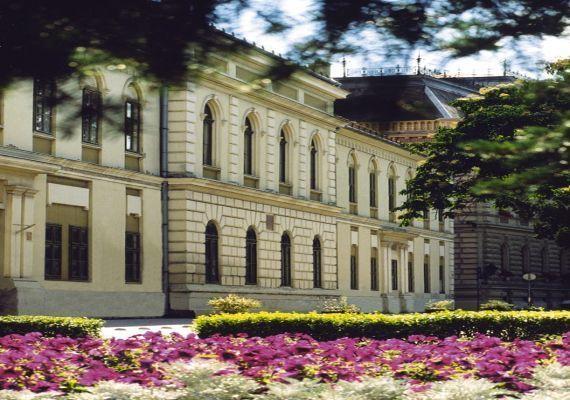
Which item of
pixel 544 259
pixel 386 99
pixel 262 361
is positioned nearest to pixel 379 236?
pixel 544 259

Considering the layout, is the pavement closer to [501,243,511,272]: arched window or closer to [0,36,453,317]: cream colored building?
[0,36,453,317]: cream colored building

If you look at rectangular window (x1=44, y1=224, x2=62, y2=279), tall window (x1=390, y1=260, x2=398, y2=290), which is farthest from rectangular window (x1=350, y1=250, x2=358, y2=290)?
rectangular window (x1=44, y1=224, x2=62, y2=279)

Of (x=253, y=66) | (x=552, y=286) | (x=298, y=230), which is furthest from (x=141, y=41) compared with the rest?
(x=552, y=286)

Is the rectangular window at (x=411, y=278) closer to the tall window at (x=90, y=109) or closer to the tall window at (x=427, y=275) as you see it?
the tall window at (x=427, y=275)

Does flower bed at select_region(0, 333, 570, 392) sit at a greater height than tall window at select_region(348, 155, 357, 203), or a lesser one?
lesser

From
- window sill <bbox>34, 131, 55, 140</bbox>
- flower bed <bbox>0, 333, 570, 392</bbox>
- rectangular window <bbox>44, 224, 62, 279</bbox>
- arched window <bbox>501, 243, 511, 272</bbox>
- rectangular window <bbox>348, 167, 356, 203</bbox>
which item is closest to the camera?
flower bed <bbox>0, 333, 570, 392</bbox>

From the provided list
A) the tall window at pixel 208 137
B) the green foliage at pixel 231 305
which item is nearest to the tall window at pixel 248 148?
the tall window at pixel 208 137

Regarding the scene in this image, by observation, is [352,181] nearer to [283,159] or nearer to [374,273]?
[374,273]

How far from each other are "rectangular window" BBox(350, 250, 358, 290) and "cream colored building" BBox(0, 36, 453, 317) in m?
0.19

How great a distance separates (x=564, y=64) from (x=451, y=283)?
184 ft

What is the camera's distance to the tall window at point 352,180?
166 feet

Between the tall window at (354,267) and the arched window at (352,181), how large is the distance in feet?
6.92

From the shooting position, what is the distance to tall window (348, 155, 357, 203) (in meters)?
50.5

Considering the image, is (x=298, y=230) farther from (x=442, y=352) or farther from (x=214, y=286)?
(x=442, y=352)
